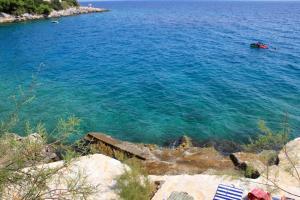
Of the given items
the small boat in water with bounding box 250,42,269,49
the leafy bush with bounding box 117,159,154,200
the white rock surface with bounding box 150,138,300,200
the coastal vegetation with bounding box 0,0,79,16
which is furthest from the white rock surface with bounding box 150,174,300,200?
the coastal vegetation with bounding box 0,0,79,16

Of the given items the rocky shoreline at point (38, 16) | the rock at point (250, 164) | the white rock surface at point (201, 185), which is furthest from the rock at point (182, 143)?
the rocky shoreline at point (38, 16)

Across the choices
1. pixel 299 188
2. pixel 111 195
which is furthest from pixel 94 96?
pixel 299 188

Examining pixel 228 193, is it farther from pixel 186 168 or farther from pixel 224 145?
pixel 224 145

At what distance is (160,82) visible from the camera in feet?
107

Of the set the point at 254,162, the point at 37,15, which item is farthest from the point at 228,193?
the point at 37,15

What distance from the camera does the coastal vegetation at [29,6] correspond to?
7831cm

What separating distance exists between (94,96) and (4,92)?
836 centimetres

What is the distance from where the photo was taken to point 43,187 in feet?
21.7

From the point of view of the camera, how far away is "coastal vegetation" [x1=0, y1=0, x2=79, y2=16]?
78312 millimetres

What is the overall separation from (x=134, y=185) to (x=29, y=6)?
83.1m

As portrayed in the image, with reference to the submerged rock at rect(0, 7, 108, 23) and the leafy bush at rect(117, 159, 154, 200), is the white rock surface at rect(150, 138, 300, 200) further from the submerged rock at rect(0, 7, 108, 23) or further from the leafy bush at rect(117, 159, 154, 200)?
the submerged rock at rect(0, 7, 108, 23)

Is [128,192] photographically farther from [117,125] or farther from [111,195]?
[117,125]

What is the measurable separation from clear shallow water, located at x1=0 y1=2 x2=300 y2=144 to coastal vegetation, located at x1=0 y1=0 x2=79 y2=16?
27.4 m

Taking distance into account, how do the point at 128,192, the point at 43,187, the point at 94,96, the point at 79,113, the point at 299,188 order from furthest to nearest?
the point at 94,96
the point at 79,113
the point at 299,188
the point at 128,192
the point at 43,187
